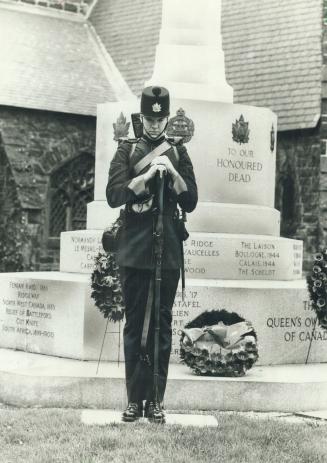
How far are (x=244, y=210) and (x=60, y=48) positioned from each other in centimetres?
1440

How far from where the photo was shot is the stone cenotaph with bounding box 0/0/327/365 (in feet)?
25.8

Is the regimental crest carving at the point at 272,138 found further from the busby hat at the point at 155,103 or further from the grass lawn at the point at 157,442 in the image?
the grass lawn at the point at 157,442

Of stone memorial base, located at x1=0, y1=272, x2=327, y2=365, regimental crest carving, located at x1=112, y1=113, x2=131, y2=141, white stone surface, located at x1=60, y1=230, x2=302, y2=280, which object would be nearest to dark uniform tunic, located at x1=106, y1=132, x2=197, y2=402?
stone memorial base, located at x1=0, y1=272, x2=327, y2=365

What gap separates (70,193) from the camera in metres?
21.4

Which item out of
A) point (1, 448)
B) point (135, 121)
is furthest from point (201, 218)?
point (1, 448)

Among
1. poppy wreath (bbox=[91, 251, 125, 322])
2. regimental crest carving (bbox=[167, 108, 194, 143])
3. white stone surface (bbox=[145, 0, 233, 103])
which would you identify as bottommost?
poppy wreath (bbox=[91, 251, 125, 322])

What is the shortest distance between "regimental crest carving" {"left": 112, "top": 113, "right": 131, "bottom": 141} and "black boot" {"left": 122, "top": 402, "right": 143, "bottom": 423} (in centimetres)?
381

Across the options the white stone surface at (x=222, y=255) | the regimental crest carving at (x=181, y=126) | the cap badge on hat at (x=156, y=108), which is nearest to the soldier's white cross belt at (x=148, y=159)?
the cap badge on hat at (x=156, y=108)

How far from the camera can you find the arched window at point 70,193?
69.8 feet

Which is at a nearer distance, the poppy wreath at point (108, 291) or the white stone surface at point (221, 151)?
the poppy wreath at point (108, 291)

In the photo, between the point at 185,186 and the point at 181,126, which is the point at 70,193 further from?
the point at 185,186

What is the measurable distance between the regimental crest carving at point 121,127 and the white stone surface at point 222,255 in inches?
40.7

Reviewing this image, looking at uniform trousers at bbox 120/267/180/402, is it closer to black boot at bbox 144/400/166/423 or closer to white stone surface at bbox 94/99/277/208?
black boot at bbox 144/400/166/423

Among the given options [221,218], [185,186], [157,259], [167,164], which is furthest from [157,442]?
[221,218]
